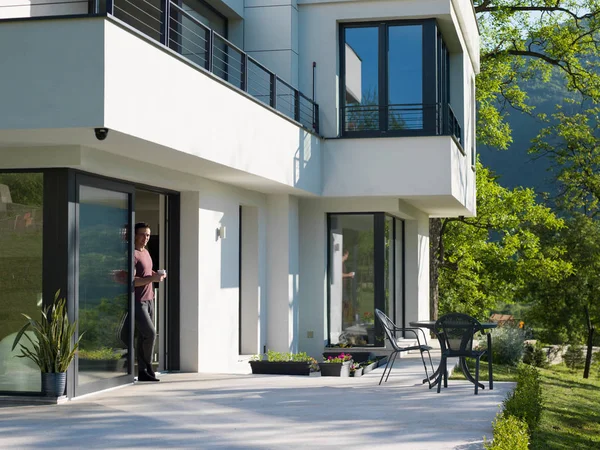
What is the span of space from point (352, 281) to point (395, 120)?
10.6 ft

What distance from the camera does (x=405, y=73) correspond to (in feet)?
53.1

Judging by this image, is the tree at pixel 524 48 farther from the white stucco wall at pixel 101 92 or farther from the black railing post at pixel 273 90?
the white stucco wall at pixel 101 92

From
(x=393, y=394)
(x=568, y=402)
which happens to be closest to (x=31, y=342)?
(x=393, y=394)

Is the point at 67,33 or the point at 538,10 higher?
the point at 538,10

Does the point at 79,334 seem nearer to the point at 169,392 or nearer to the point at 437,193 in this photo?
the point at 169,392

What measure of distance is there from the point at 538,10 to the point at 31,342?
79.8ft

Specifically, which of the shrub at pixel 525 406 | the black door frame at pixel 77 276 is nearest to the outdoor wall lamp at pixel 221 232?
the black door frame at pixel 77 276

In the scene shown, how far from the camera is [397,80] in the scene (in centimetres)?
1619

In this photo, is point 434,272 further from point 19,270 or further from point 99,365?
point 19,270

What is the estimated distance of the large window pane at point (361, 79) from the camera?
1620cm

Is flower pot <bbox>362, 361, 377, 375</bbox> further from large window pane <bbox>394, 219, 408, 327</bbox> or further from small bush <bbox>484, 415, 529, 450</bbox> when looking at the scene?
small bush <bbox>484, 415, 529, 450</bbox>

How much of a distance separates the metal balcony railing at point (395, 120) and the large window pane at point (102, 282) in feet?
20.5

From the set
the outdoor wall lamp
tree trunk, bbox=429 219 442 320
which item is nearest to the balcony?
the outdoor wall lamp

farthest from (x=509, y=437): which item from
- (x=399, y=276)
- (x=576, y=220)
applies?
(x=576, y=220)
